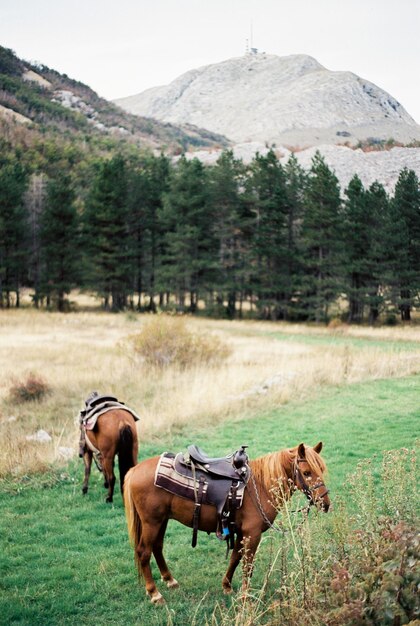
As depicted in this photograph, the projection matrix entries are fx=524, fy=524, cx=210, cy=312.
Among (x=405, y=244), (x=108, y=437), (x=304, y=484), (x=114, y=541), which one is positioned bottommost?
(x=114, y=541)

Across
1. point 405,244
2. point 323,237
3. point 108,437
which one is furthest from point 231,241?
point 108,437

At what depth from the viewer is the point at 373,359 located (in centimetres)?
1812

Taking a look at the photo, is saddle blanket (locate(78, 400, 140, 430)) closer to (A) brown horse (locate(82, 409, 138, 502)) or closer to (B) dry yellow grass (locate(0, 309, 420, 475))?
(A) brown horse (locate(82, 409, 138, 502))

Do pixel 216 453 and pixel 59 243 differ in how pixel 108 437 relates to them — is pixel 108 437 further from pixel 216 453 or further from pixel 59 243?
pixel 59 243

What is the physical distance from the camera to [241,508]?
4793mm

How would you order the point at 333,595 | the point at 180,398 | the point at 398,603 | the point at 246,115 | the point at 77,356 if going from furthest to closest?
the point at 246,115 < the point at 77,356 < the point at 180,398 < the point at 333,595 < the point at 398,603

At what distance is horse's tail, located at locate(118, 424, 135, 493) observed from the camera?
25.2 ft

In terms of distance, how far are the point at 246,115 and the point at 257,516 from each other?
497 ft

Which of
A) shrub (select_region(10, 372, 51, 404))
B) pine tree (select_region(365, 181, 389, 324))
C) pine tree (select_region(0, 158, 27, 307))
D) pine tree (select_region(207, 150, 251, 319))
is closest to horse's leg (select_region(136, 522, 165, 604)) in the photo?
shrub (select_region(10, 372, 51, 404))

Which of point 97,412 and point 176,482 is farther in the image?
point 97,412

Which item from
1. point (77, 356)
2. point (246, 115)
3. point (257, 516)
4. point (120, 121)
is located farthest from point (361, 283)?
point (246, 115)

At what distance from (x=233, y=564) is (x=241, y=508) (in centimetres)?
54

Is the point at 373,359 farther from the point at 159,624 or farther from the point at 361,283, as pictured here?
the point at 361,283

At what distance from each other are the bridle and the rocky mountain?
81779 millimetres
